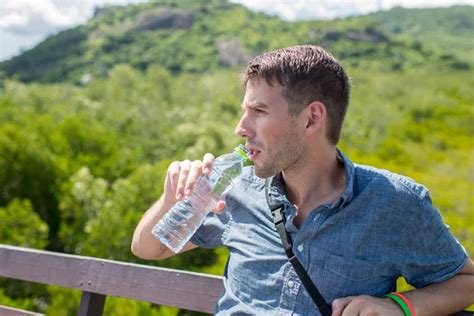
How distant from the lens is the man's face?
1.95 m

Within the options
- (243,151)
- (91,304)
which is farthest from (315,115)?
(91,304)

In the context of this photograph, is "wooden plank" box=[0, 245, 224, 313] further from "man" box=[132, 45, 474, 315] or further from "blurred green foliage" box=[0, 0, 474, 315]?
"blurred green foliage" box=[0, 0, 474, 315]

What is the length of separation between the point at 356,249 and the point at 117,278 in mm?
890

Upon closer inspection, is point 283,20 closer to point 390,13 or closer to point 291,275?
point 390,13

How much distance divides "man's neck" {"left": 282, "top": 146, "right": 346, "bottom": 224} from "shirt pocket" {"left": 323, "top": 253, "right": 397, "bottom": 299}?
8.0 inches

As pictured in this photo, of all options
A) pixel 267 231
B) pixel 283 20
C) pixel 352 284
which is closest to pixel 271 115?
pixel 267 231

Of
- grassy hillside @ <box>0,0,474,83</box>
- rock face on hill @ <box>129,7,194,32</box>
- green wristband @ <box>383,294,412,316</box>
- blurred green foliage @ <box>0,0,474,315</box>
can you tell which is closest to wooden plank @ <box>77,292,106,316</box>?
green wristband @ <box>383,294,412,316</box>

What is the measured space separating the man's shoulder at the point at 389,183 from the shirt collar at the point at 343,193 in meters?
0.04

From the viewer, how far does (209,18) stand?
104 metres

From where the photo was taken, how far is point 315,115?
1.99 meters

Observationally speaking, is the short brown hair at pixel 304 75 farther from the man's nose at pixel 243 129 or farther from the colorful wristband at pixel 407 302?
the colorful wristband at pixel 407 302

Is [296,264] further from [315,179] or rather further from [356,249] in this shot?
[315,179]

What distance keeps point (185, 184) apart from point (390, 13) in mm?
141355

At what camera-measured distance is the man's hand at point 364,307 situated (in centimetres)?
174
